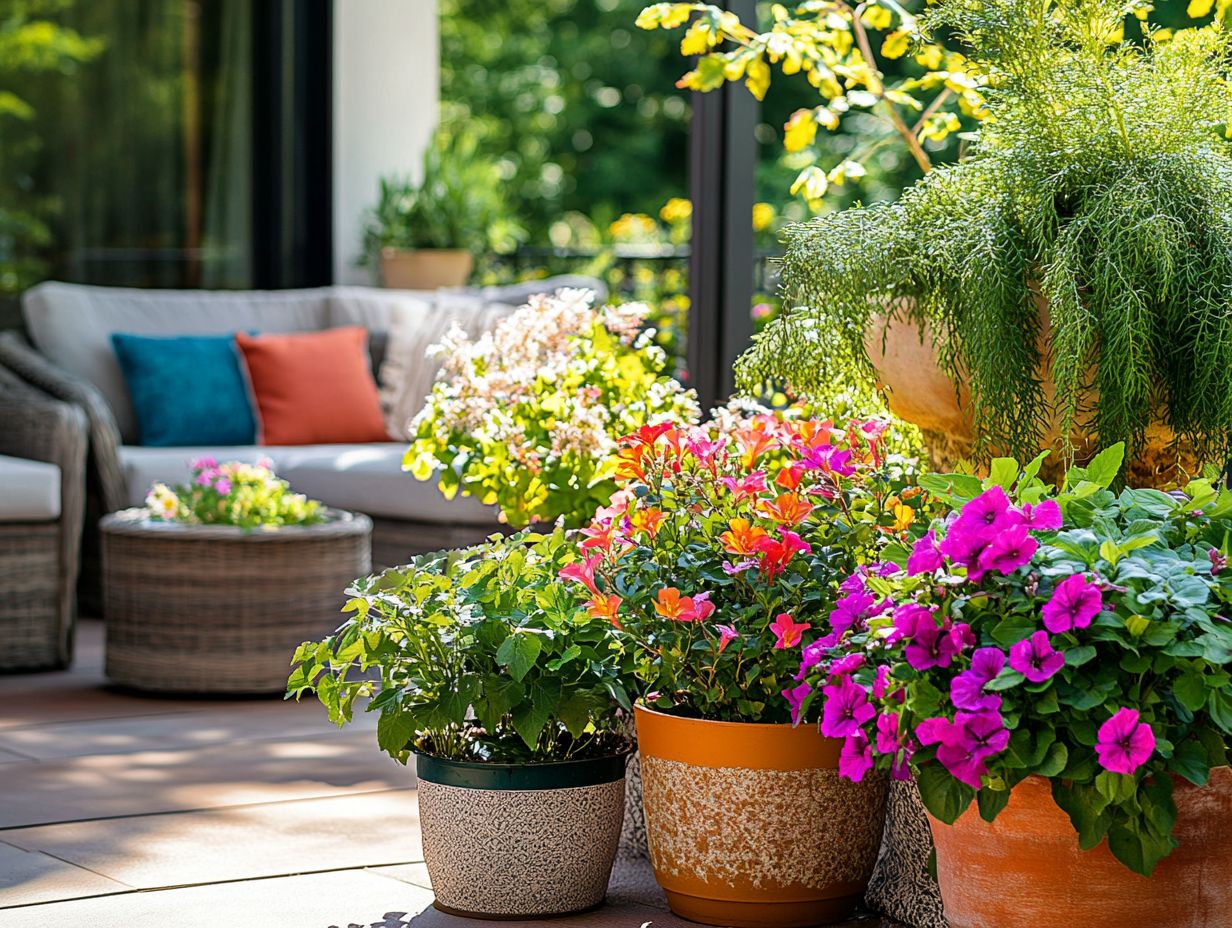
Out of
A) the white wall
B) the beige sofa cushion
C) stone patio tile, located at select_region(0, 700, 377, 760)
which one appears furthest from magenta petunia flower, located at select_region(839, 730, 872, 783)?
the white wall

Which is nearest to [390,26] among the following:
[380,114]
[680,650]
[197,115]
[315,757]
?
[380,114]

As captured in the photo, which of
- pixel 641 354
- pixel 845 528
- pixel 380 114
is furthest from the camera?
pixel 380 114

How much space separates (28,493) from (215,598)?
573mm

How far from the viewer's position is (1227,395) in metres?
2.04

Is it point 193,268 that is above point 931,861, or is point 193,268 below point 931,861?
above

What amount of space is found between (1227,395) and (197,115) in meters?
4.82

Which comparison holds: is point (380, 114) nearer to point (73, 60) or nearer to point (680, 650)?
point (73, 60)

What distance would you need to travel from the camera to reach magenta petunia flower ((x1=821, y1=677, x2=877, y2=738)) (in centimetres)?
184

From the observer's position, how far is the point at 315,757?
10.5 feet

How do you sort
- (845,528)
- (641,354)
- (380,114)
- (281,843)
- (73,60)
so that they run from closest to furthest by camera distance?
(845,528) → (281,843) → (641,354) → (73,60) → (380,114)

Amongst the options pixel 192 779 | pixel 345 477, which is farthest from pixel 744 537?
pixel 345 477

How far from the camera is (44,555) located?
3.94 metres

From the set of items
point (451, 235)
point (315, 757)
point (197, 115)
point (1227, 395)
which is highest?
point (197, 115)

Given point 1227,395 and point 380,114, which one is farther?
point 380,114
